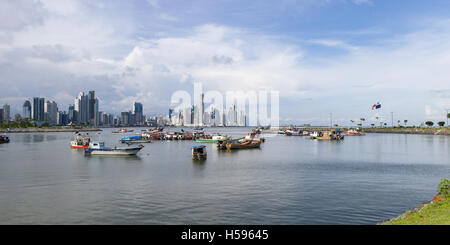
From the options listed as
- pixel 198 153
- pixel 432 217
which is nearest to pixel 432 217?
pixel 432 217

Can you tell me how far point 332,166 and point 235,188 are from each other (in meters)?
20.6

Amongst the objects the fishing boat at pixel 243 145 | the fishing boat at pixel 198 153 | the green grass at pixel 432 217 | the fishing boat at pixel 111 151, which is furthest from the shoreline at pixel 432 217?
the fishing boat at pixel 243 145

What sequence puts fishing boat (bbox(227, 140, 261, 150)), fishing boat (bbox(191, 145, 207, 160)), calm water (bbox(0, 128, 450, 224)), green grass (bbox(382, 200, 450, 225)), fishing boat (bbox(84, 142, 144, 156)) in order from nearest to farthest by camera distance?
green grass (bbox(382, 200, 450, 225)) → calm water (bbox(0, 128, 450, 224)) → fishing boat (bbox(191, 145, 207, 160)) → fishing boat (bbox(84, 142, 144, 156)) → fishing boat (bbox(227, 140, 261, 150))

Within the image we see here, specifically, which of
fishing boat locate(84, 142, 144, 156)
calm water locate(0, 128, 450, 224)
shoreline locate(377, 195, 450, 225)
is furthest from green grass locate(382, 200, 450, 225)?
fishing boat locate(84, 142, 144, 156)

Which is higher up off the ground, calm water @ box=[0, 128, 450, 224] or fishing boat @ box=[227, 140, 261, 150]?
fishing boat @ box=[227, 140, 261, 150]

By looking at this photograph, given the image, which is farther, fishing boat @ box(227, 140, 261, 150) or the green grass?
fishing boat @ box(227, 140, 261, 150)

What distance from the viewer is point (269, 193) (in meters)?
26.7

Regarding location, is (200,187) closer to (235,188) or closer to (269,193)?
(235,188)

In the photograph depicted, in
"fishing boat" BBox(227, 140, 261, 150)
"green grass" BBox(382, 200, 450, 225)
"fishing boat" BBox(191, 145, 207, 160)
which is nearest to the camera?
"green grass" BBox(382, 200, 450, 225)

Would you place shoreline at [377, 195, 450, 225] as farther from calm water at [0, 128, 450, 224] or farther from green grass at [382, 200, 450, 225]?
calm water at [0, 128, 450, 224]

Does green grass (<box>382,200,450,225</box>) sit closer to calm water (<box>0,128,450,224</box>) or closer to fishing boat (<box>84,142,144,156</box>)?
calm water (<box>0,128,450,224</box>)

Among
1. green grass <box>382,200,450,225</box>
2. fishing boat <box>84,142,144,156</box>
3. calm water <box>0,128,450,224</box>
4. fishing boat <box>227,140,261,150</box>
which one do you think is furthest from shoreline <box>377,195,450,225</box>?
fishing boat <box>227,140,261,150</box>
